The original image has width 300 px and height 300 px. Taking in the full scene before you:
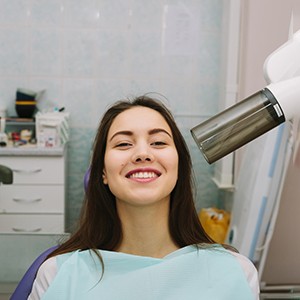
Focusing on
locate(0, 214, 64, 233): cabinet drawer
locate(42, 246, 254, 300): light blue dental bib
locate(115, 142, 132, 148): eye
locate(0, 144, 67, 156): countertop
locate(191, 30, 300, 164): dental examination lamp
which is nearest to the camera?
locate(191, 30, 300, 164): dental examination lamp

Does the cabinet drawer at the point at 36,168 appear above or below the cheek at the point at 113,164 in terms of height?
below

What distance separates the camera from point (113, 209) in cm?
136

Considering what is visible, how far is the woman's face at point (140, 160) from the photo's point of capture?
3.91 feet

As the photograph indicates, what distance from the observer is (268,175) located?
7.32 ft

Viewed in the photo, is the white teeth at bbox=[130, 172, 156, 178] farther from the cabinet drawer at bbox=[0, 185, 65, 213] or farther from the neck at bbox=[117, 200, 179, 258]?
the cabinet drawer at bbox=[0, 185, 65, 213]

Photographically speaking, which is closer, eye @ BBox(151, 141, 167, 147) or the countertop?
eye @ BBox(151, 141, 167, 147)

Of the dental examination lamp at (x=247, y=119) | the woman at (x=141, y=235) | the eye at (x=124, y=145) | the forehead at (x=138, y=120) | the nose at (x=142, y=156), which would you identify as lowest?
the woman at (x=141, y=235)

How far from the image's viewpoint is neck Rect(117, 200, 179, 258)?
49.9 inches

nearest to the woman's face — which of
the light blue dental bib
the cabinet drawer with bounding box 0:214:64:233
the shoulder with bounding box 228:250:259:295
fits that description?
the light blue dental bib

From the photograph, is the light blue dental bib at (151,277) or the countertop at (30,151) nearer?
the light blue dental bib at (151,277)

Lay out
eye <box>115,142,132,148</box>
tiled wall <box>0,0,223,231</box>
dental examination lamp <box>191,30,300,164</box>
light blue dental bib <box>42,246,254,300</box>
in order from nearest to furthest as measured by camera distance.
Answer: dental examination lamp <box>191,30,300,164</box>
light blue dental bib <box>42,246,254,300</box>
eye <box>115,142,132,148</box>
tiled wall <box>0,0,223,231</box>

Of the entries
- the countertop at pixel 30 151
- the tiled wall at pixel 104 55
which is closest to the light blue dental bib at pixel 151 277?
the countertop at pixel 30 151

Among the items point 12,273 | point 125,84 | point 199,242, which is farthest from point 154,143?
point 125,84

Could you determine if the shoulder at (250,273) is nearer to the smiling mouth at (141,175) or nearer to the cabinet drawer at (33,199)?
the smiling mouth at (141,175)
